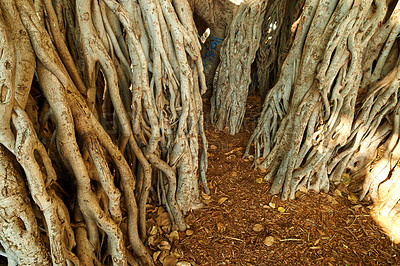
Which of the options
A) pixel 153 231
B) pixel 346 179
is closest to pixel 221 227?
pixel 153 231

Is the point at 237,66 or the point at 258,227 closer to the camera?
the point at 258,227

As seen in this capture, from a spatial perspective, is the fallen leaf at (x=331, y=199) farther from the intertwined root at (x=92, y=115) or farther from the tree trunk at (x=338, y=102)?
the intertwined root at (x=92, y=115)

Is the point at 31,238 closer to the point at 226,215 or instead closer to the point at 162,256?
the point at 162,256

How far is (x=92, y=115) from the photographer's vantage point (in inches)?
54.4

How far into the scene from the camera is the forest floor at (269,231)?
191 centimetres

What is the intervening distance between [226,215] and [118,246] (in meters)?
1.08

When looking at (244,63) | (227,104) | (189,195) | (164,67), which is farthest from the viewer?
(227,104)

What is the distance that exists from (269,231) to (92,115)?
5.84 feet

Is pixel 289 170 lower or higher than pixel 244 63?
lower

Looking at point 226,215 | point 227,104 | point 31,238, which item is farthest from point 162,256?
point 227,104

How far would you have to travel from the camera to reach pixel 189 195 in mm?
2168

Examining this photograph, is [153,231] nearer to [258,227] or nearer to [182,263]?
[182,263]

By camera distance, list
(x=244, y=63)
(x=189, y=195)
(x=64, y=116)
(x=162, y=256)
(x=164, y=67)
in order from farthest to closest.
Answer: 1. (x=244, y=63)
2. (x=189, y=195)
3. (x=162, y=256)
4. (x=164, y=67)
5. (x=64, y=116)

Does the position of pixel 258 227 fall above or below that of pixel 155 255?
below
